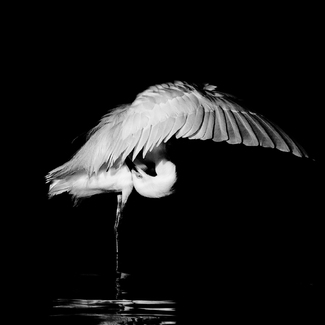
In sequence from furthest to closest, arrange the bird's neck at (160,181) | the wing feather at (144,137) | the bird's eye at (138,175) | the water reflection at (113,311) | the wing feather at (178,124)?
the bird's eye at (138,175), the bird's neck at (160,181), the wing feather at (144,137), the wing feather at (178,124), the water reflection at (113,311)

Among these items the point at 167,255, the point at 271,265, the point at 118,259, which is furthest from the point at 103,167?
the point at 271,265

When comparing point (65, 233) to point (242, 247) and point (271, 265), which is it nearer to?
point (242, 247)

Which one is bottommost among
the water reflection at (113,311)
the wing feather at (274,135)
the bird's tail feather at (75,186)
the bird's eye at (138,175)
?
the water reflection at (113,311)

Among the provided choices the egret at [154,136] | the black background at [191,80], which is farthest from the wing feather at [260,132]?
the black background at [191,80]

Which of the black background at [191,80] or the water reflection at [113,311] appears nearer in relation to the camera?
the water reflection at [113,311]

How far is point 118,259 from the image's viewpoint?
3434 millimetres

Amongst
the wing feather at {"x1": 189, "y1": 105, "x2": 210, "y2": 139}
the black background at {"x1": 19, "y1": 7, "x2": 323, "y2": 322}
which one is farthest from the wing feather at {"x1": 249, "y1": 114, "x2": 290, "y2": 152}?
the black background at {"x1": 19, "y1": 7, "x2": 323, "y2": 322}

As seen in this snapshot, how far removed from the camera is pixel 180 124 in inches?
107

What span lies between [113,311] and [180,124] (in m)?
0.98

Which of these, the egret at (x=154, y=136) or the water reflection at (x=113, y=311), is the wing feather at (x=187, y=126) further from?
the water reflection at (x=113, y=311)

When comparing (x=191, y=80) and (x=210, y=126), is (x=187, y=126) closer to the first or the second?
(x=210, y=126)

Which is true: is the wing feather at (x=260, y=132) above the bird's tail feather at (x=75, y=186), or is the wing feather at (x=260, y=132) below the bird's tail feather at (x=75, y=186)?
above

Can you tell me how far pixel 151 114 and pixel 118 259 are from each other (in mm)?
993

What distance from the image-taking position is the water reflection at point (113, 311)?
189cm
